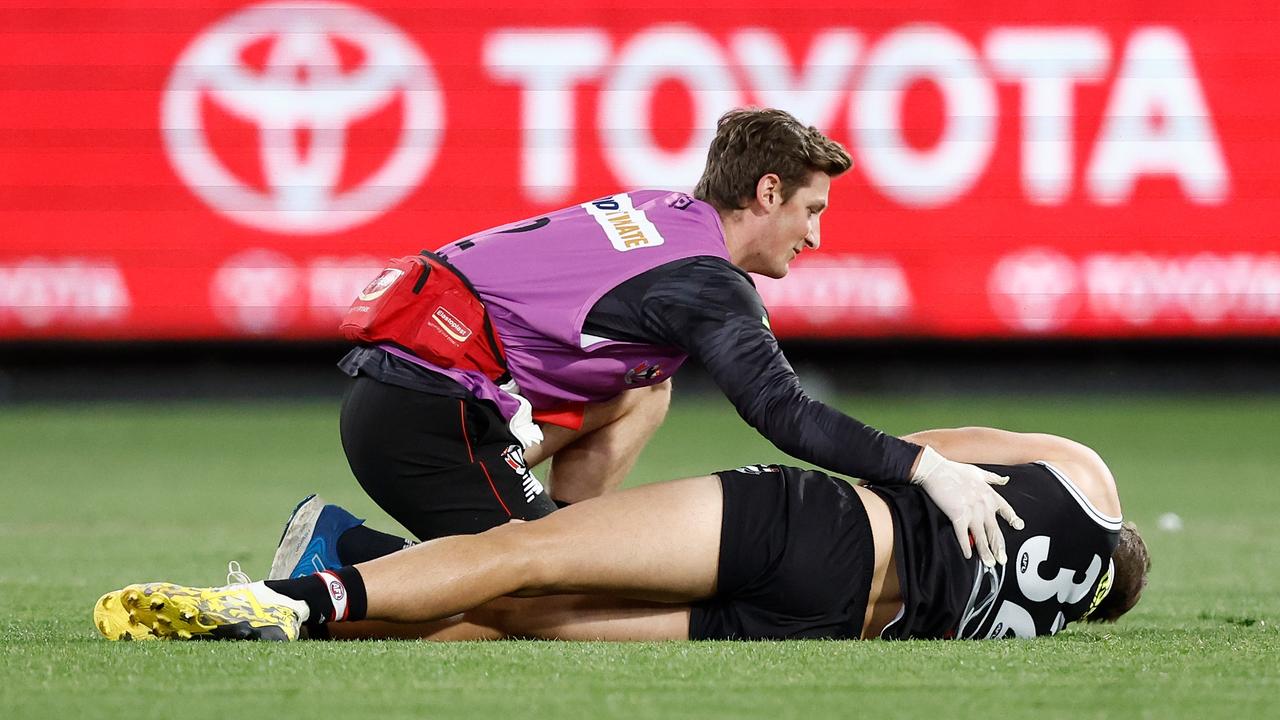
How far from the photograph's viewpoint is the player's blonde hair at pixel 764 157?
4152 mm

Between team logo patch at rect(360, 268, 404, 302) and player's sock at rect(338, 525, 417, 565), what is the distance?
596mm

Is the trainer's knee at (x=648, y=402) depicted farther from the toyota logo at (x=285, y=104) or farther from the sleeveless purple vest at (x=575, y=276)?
the toyota logo at (x=285, y=104)

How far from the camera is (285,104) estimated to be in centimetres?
1034

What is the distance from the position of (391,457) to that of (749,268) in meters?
1.01

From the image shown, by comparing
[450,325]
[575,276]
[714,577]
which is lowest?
[714,577]

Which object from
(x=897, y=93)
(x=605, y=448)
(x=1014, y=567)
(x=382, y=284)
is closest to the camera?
(x=1014, y=567)

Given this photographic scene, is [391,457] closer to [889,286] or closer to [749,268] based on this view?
[749,268]

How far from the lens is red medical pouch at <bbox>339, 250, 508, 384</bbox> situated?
4.12 metres

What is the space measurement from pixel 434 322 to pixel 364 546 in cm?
56

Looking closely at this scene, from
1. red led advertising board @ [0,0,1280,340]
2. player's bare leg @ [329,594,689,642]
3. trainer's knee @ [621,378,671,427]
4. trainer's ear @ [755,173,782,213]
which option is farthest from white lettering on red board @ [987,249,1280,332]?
player's bare leg @ [329,594,689,642]

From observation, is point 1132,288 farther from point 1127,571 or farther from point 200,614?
point 200,614

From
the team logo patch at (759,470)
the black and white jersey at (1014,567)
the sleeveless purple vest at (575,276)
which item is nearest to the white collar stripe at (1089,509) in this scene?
the black and white jersey at (1014,567)

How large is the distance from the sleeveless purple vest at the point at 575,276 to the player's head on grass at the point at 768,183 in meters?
0.10

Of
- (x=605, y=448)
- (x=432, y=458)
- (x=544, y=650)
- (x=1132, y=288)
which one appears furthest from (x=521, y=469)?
(x=1132, y=288)
